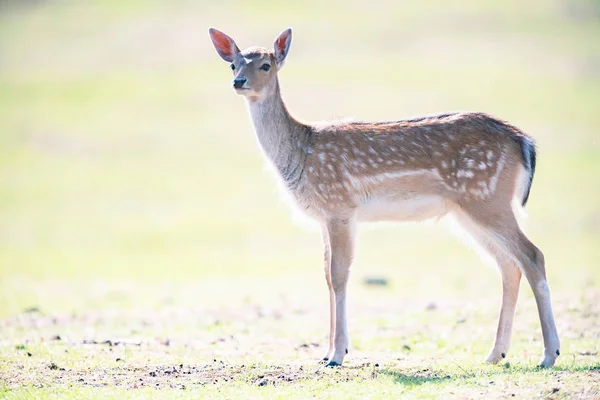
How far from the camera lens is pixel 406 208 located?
12.0 m

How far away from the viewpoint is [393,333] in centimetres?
1420

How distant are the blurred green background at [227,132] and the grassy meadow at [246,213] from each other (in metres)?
0.18

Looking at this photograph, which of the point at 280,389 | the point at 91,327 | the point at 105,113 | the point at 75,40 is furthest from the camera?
the point at 75,40

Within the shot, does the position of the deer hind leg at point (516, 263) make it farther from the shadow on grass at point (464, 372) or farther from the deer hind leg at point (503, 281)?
the shadow on grass at point (464, 372)

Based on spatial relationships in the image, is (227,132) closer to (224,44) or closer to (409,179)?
(224,44)

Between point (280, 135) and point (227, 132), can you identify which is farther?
point (227, 132)

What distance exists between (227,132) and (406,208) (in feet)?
125

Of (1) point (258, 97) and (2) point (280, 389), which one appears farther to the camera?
(1) point (258, 97)

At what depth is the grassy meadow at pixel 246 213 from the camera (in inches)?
444

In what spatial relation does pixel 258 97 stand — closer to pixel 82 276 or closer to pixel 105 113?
pixel 82 276

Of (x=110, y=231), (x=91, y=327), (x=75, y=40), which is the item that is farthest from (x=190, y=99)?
(x=91, y=327)

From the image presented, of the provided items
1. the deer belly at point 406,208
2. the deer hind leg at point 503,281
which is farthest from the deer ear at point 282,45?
the deer hind leg at point 503,281

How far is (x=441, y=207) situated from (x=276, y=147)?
225 cm

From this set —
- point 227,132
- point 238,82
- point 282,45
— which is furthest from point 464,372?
point 227,132
